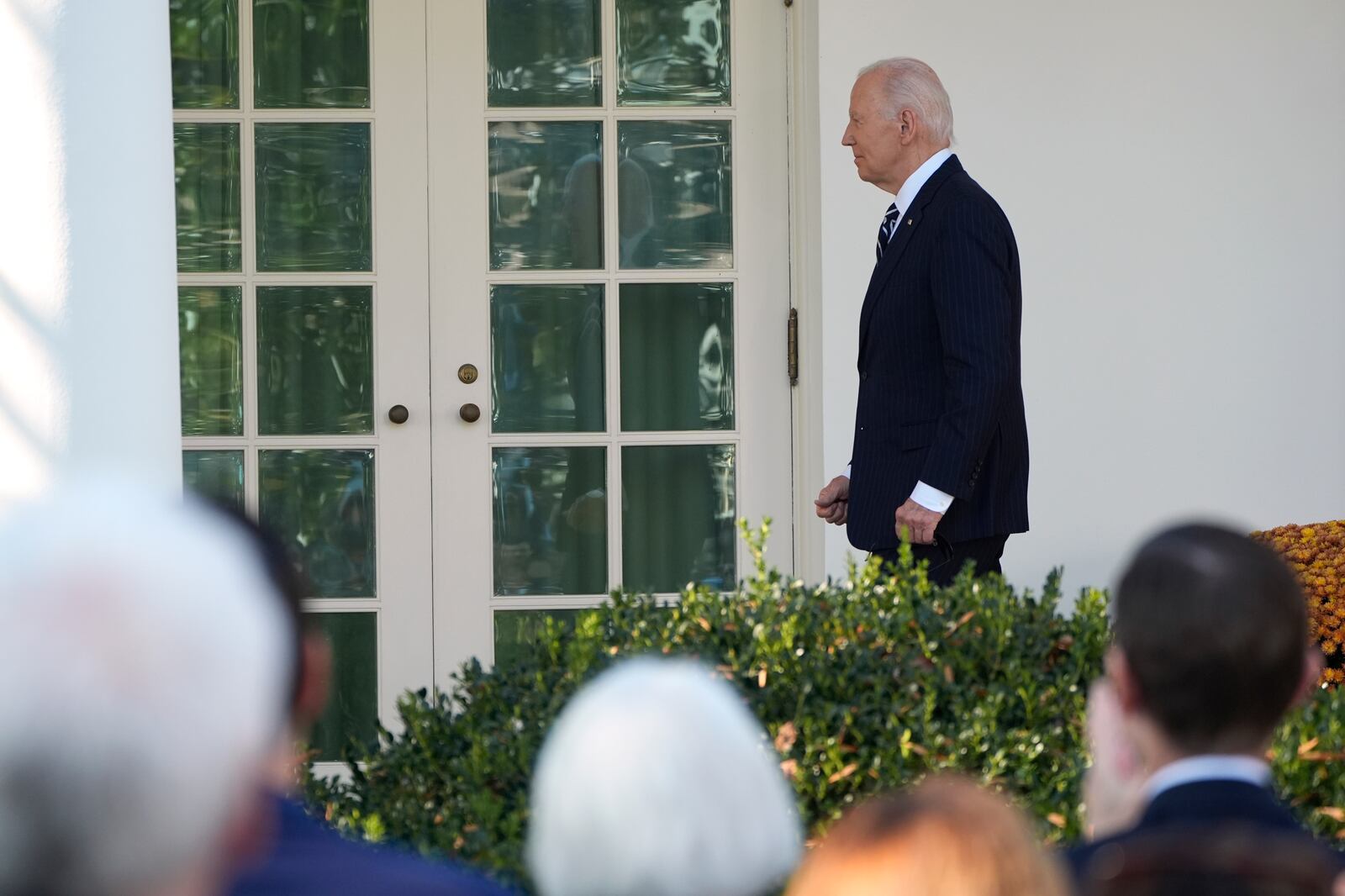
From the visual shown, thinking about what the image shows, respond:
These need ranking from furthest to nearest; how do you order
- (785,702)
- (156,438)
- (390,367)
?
(390,367) → (156,438) → (785,702)

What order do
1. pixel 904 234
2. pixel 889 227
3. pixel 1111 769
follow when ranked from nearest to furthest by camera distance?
pixel 1111 769 < pixel 904 234 < pixel 889 227

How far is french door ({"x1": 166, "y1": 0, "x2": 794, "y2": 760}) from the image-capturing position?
5195 mm

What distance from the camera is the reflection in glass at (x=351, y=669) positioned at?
5211mm

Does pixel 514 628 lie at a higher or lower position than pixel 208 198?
lower

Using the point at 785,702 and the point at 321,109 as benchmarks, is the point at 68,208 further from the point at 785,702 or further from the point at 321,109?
the point at 321,109

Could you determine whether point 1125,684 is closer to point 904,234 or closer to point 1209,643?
point 1209,643

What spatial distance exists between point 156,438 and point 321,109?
238 cm

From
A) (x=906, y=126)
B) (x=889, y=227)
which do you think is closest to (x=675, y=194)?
(x=889, y=227)

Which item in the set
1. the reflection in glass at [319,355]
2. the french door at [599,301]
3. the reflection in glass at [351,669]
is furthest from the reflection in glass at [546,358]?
the reflection in glass at [351,669]

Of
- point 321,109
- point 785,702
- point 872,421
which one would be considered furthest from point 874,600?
point 321,109

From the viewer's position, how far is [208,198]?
5.21 metres

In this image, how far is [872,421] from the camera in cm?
388

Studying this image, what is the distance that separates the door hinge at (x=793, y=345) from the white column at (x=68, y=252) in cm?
257

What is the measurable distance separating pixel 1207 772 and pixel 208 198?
421cm
